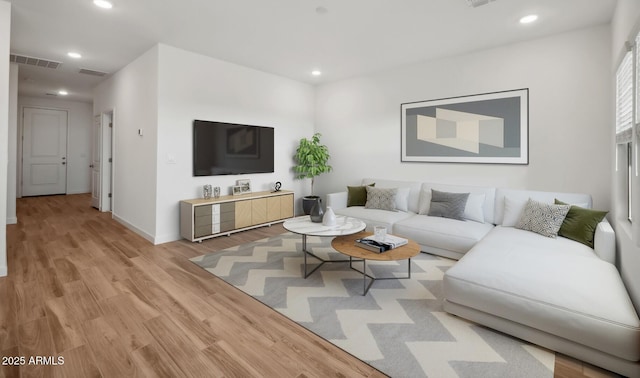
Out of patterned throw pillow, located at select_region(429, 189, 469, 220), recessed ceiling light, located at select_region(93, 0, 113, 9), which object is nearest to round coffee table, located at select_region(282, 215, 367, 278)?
patterned throw pillow, located at select_region(429, 189, 469, 220)

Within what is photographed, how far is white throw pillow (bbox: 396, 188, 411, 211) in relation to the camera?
4.54 meters

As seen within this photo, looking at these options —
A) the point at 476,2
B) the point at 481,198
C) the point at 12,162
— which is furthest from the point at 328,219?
the point at 12,162

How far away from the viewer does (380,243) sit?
2727 millimetres

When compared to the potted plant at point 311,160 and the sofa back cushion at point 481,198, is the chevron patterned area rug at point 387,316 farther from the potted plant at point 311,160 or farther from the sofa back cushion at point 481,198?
the potted plant at point 311,160

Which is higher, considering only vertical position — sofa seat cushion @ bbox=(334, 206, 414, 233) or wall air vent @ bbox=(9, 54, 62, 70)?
wall air vent @ bbox=(9, 54, 62, 70)

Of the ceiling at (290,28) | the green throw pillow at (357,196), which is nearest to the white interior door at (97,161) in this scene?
the ceiling at (290,28)

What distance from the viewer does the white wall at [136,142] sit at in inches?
164

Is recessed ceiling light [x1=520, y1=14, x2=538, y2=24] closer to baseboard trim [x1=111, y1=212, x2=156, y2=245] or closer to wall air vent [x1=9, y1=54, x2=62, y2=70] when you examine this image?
baseboard trim [x1=111, y1=212, x2=156, y2=245]

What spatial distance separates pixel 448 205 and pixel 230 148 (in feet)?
10.9

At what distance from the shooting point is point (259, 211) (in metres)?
4.90

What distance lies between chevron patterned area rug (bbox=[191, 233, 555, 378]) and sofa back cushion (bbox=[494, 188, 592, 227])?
897 millimetres

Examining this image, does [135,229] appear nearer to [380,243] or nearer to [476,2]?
[380,243]

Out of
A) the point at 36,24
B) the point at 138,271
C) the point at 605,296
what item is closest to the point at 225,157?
the point at 138,271

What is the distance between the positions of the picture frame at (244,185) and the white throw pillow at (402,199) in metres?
2.42
